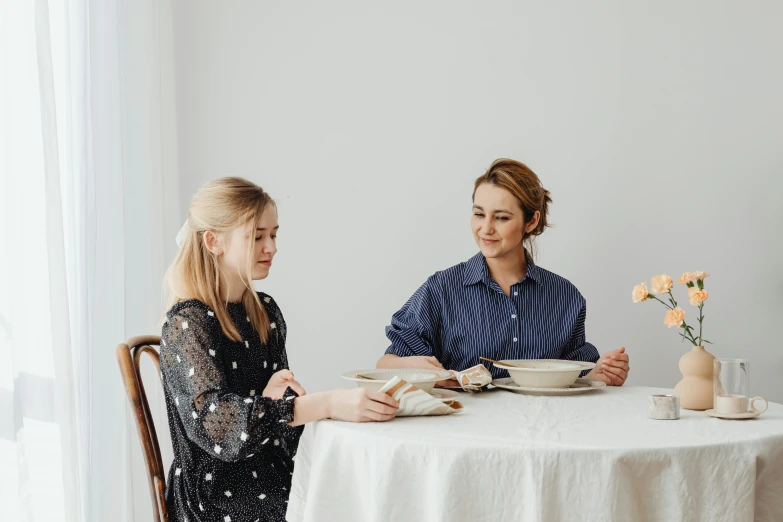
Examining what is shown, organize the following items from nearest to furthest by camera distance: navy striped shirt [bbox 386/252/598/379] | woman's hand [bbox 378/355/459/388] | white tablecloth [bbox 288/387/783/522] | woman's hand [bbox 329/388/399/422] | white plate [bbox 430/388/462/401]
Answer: white tablecloth [bbox 288/387/783/522] < woman's hand [bbox 329/388/399/422] < white plate [bbox 430/388/462/401] < woman's hand [bbox 378/355/459/388] < navy striped shirt [bbox 386/252/598/379]

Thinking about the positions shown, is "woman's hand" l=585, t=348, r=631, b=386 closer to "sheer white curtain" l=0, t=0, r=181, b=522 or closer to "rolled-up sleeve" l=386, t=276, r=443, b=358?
"rolled-up sleeve" l=386, t=276, r=443, b=358

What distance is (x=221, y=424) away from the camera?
1468mm

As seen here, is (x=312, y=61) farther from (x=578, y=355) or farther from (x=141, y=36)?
(x=578, y=355)

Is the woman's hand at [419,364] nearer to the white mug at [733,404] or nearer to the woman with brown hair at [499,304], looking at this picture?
the woman with brown hair at [499,304]

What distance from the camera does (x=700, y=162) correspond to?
2648mm

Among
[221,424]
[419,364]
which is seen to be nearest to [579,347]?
[419,364]

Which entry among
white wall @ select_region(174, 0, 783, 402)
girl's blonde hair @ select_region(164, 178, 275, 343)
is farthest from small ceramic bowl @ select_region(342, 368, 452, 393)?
white wall @ select_region(174, 0, 783, 402)

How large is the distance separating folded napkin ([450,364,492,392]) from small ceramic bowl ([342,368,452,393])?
3 centimetres

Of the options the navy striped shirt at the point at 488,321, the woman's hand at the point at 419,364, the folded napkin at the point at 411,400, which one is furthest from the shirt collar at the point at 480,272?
the folded napkin at the point at 411,400

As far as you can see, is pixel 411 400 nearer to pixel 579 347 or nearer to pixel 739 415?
pixel 739 415

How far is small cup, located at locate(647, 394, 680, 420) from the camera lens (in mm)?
1473

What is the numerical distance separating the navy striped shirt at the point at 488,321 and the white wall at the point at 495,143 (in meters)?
0.42

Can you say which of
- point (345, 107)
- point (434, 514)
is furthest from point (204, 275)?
point (345, 107)

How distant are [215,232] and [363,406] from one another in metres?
0.52
